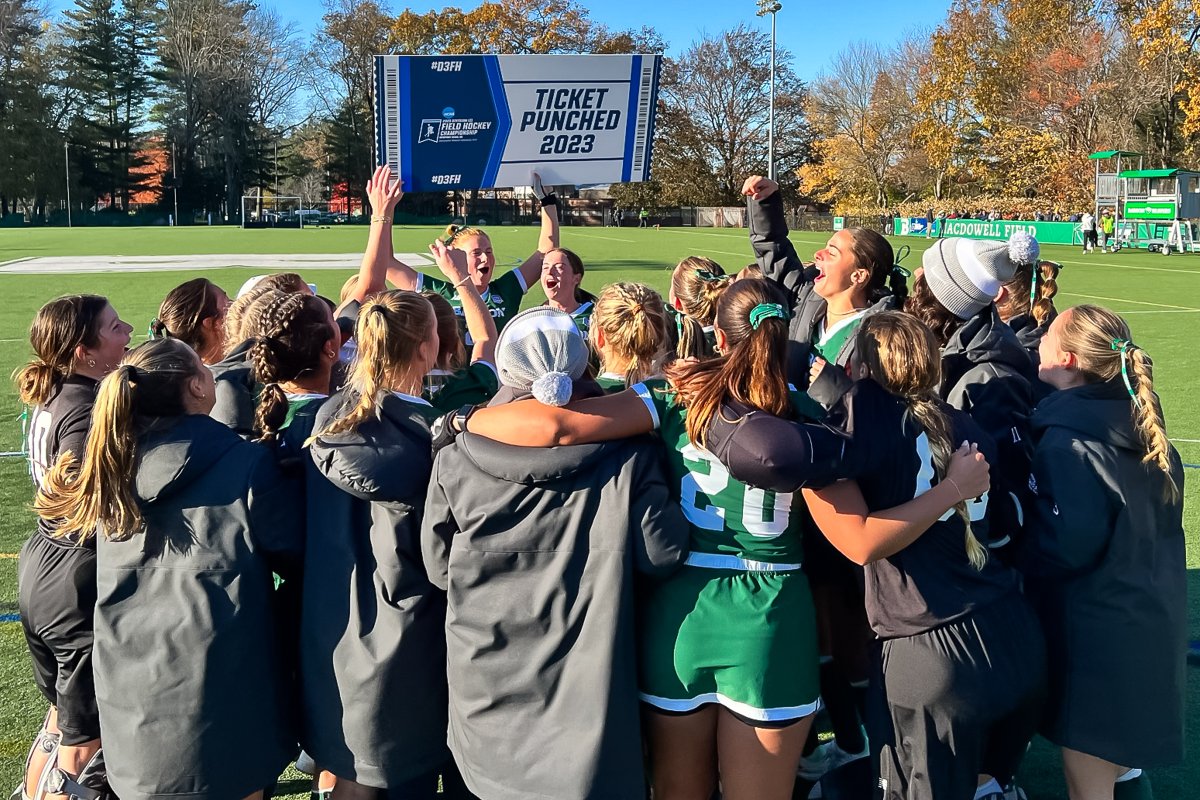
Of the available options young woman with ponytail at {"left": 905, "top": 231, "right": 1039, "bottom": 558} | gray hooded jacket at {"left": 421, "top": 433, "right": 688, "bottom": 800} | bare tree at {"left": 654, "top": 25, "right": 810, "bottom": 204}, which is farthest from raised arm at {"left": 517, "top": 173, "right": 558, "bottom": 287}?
bare tree at {"left": 654, "top": 25, "right": 810, "bottom": 204}

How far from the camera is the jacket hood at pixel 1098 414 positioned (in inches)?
102

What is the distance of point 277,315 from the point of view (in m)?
2.94

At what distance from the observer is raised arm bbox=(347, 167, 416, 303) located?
4152 millimetres

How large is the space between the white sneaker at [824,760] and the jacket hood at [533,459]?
1584 millimetres

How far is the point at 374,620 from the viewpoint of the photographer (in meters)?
2.56

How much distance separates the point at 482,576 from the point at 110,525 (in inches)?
38.7

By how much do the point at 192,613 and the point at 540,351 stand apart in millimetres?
1148

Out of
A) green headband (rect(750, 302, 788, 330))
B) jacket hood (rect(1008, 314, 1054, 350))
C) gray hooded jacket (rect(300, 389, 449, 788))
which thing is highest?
green headband (rect(750, 302, 788, 330))

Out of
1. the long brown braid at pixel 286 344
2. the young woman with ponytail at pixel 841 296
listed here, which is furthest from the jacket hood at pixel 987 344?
the long brown braid at pixel 286 344

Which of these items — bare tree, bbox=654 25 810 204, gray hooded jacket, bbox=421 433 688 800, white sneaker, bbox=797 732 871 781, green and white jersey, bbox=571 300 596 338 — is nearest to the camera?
gray hooded jacket, bbox=421 433 688 800

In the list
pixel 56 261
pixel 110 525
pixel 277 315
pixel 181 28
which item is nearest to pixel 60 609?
pixel 110 525

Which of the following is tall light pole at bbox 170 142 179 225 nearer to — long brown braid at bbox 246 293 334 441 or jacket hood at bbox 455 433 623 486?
long brown braid at bbox 246 293 334 441

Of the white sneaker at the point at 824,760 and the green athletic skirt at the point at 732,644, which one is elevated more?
the green athletic skirt at the point at 732,644

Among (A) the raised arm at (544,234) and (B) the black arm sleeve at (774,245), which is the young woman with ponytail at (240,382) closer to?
(A) the raised arm at (544,234)
